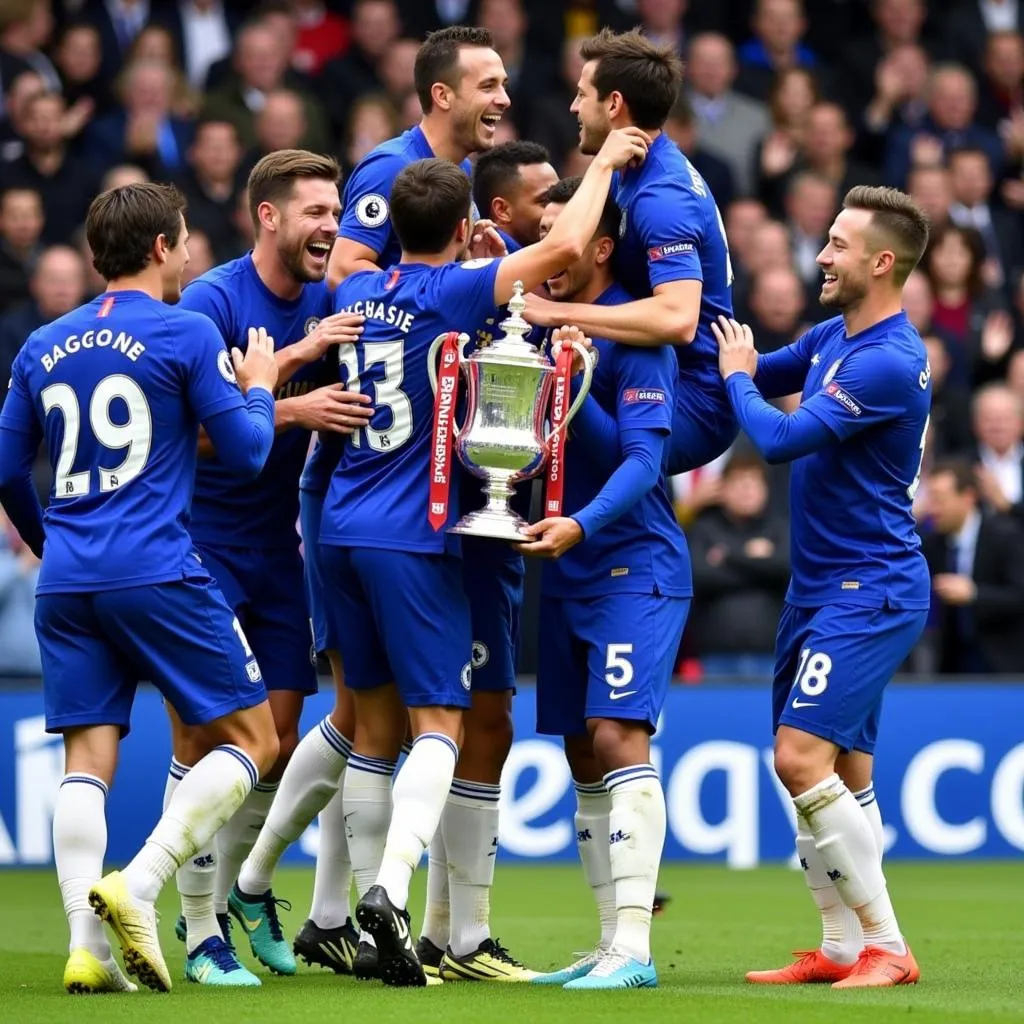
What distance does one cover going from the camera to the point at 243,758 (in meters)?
6.99

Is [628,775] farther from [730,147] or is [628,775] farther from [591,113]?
[730,147]

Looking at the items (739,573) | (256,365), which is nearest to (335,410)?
(256,365)

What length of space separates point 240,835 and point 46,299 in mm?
6065

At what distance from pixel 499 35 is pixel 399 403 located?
938 centimetres

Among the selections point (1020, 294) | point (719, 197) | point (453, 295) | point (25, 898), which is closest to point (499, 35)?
point (719, 197)

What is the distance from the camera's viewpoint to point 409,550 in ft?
22.9

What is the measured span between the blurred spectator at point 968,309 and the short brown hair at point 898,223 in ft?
23.9

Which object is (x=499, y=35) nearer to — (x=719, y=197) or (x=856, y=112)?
(x=719, y=197)

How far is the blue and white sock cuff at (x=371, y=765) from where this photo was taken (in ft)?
24.0

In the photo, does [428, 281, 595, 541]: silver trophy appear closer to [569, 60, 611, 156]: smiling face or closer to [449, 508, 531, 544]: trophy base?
[449, 508, 531, 544]: trophy base

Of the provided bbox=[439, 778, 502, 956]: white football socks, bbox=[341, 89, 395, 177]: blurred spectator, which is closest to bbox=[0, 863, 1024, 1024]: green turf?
bbox=[439, 778, 502, 956]: white football socks

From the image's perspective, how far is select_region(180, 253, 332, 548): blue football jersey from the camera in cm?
769

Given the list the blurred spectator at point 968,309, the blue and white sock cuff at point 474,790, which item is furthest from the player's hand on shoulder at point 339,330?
the blurred spectator at point 968,309

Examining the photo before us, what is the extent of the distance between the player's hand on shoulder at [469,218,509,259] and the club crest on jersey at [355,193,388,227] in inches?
12.9
